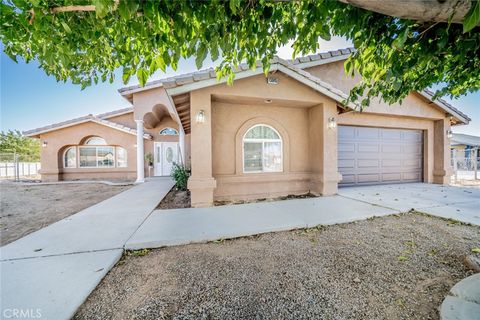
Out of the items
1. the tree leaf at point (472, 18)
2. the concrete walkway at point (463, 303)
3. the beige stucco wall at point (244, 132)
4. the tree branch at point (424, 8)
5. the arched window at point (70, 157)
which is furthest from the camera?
the arched window at point (70, 157)

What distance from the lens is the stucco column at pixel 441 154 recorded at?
913 centimetres

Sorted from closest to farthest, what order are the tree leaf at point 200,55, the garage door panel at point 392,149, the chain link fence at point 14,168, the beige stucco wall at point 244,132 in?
the tree leaf at point 200,55 → the beige stucco wall at point 244,132 → the garage door panel at point 392,149 → the chain link fence at point 14,168

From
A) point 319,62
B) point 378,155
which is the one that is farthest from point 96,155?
point 378,155

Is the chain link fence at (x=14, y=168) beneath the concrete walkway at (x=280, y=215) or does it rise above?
above

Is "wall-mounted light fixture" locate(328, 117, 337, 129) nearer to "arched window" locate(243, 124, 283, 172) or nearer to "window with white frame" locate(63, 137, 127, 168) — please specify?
"arched window" locate(243, 124, 283, 172)

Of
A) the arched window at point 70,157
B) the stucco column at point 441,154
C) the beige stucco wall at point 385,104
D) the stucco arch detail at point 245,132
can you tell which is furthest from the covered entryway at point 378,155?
the arched window at point 70,157

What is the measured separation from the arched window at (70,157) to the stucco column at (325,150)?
16.8 m

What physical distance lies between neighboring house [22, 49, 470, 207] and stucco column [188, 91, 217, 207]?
30mm

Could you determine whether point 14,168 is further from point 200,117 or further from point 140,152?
point 200,117

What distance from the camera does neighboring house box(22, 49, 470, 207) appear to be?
564 cm

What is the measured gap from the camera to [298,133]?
7.18 m

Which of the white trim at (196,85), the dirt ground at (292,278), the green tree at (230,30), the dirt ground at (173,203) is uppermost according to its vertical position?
the white trim at (196,85)

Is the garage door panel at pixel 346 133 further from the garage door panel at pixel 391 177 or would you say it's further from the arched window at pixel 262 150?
the arched window at pixel 262 150

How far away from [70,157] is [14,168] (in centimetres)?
563
